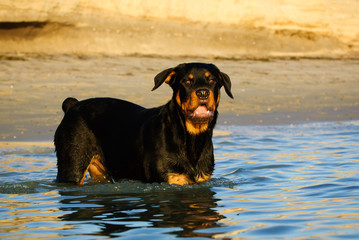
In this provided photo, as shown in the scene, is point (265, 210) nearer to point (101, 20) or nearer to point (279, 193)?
point (279, 193)

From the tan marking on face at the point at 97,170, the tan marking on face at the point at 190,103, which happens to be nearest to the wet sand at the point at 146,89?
the tan marking on face at the point at 97,170

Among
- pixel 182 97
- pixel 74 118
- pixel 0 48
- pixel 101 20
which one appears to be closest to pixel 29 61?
pixel 0 48

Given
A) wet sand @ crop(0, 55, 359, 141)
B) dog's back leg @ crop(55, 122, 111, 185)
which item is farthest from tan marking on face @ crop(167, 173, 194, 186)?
wet sand @ crop(0, 55, 359, 141)

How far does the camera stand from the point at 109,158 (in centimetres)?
754

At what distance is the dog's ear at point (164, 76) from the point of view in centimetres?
696

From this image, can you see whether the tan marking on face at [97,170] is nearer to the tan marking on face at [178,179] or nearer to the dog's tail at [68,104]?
the dog's tail at [68,104]

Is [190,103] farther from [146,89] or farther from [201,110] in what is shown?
[146,89]

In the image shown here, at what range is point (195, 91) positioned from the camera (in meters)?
6.69

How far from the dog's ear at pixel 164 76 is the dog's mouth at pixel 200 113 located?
1.59 feet

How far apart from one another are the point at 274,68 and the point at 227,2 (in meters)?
3.33

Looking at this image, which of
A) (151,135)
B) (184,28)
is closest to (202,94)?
(151,135)

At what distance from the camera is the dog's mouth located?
22.0ft

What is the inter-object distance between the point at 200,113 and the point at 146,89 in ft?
24.8

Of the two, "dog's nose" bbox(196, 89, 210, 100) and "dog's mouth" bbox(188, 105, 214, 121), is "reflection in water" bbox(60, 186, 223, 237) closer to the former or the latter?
"dog's mouth" bbox(188, 105, 214, 121)
